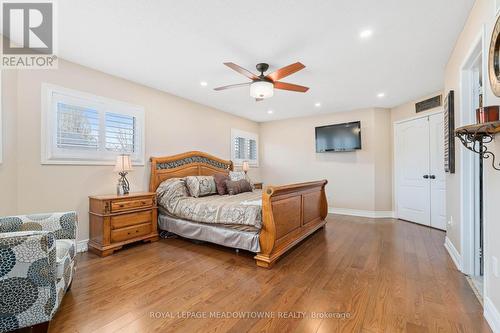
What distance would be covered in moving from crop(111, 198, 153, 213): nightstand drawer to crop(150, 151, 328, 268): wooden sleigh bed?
1.49ft

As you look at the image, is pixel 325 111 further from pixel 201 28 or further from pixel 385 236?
pixel 201 28

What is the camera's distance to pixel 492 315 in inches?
65.1

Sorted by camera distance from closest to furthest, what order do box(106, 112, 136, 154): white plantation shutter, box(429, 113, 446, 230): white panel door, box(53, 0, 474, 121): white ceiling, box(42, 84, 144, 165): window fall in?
box(53, 0, 474, 121): white ceiling
box(42, 84, 144, 165): window
box(106, 112, 136, 154): white plantation shutter
box(429, 113, 446, 230): white panel door

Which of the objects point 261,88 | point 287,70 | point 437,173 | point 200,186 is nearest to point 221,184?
point 200,186

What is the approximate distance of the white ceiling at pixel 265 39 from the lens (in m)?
2.12

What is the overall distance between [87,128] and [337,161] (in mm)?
5308

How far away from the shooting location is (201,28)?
2412mm

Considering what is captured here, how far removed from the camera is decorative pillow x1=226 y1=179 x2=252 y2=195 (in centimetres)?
431

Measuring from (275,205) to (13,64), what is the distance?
11.7ft

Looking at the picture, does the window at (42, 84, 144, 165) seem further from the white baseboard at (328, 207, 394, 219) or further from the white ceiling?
the white baseboard at (328, 207, 394, 219)

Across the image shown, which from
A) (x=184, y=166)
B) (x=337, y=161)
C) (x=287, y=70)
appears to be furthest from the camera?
(x=337, y=161)

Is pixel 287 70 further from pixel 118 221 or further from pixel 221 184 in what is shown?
pixel 118 221

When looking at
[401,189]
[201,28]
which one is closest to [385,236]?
[401,189]

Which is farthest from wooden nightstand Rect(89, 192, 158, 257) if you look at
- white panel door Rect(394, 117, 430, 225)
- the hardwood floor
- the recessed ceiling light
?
white panel door Rect(394, 117, 430, 225)
